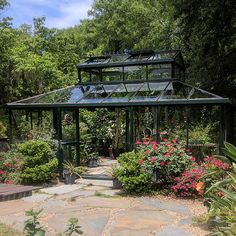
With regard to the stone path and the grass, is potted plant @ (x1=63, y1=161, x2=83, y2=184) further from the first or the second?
the grass

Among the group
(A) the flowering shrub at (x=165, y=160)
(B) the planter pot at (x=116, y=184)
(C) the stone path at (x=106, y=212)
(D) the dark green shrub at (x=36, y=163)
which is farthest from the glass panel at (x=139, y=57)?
(C) the stone path at (x=106, y=212)

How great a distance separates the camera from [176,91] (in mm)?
9211

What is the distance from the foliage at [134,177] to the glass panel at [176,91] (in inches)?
67.8

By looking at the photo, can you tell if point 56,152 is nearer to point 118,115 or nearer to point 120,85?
point 120,85

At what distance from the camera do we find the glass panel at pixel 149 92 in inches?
353

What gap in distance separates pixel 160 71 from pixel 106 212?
5.44 metres

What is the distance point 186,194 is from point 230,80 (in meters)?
6.41

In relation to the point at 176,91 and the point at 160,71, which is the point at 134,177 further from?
the point at 160,71

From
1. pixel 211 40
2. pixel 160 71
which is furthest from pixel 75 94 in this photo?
pixel 211 40

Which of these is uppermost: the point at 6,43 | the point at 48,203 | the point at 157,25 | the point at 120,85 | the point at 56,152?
the point at 157,25

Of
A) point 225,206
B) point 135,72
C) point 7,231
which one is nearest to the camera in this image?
point 225,206

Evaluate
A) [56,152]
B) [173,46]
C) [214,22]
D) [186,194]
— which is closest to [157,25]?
[173,46]

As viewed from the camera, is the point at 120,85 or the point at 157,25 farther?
the point at 157,25

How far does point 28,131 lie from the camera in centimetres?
1036
